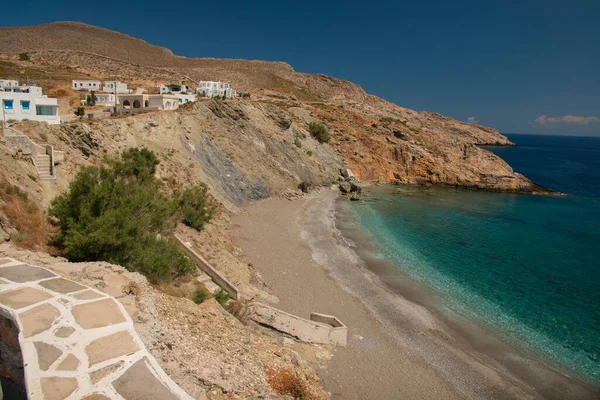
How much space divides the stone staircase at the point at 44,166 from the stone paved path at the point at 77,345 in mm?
10822

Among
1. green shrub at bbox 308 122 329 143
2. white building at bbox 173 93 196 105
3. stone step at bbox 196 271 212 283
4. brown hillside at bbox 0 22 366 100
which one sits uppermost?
brown hillside at bbox 0 22 366 100

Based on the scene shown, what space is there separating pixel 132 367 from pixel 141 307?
216cm

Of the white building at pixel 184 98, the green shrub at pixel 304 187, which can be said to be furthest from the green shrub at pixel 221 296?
the white building at pixel 184 98

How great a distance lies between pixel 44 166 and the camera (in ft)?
55.0

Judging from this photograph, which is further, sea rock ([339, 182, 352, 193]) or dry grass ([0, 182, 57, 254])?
sea rock ([339, 182, 352, 193])

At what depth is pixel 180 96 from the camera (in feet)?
141

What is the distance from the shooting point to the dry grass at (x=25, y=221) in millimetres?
10445

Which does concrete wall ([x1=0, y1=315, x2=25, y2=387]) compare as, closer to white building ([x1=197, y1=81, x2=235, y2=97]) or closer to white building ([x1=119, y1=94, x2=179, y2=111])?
white building ([x1=119, y1=94, x2=179, y2=111])

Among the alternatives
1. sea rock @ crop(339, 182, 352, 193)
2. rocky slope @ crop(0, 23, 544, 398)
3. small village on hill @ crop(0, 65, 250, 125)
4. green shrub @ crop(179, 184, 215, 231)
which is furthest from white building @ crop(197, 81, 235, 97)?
green shrub @ crop(179, 184, 215, 231)

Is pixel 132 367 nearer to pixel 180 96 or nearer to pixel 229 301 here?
pixel 229 301

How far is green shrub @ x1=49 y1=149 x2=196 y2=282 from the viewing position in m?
10.7

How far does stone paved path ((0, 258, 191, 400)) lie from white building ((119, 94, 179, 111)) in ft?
108

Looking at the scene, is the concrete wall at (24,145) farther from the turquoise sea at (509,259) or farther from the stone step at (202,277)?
the turquoise sea at (509,259)

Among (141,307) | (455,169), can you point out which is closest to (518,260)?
(141,307)
